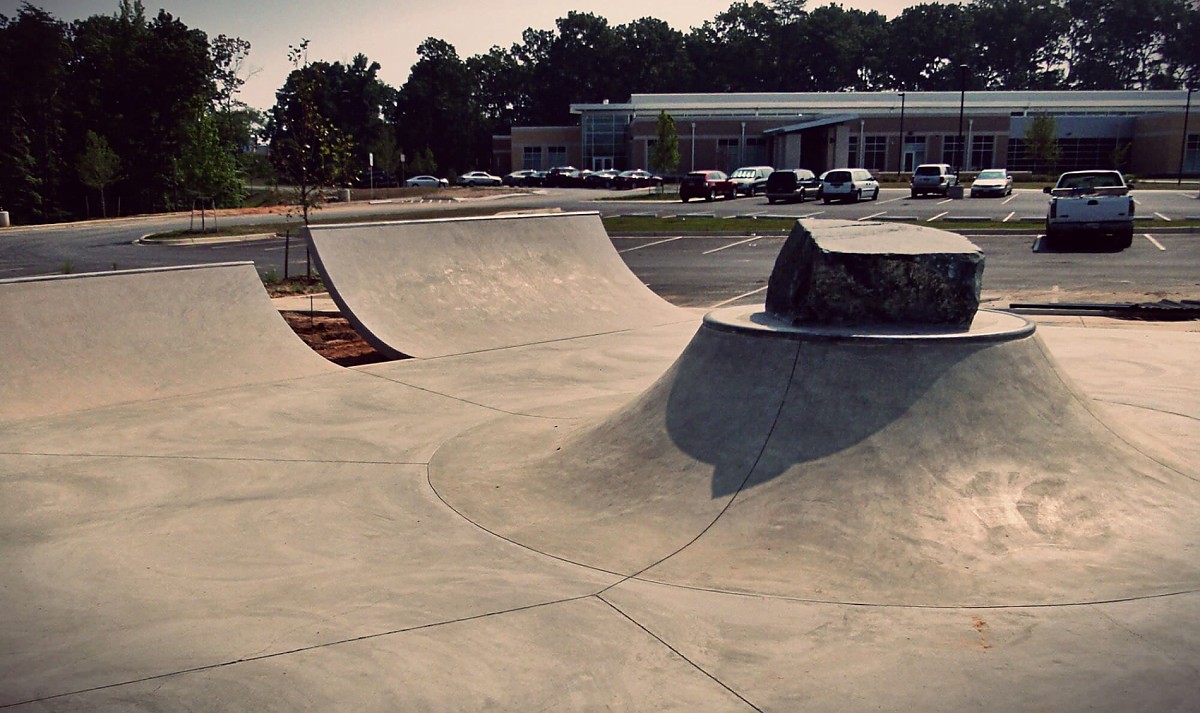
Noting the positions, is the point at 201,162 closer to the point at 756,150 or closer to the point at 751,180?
the point at 751,180

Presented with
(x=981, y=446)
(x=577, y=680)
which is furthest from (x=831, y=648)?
(x=981, y=446)

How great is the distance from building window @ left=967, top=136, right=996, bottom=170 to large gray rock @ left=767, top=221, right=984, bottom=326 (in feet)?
248

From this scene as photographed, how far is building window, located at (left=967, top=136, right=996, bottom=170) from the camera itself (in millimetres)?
74500

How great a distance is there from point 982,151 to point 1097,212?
191 feet

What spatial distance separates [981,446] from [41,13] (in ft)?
185

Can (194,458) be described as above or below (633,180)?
below

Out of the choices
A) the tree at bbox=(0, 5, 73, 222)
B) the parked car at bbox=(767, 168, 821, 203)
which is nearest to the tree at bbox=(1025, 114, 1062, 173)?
the parked car at bbox=(767, 168, 821, 203)

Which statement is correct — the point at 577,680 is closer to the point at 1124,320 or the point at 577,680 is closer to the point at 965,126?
the point at 1124,320

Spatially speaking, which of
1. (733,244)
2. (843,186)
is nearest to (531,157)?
(843,186)

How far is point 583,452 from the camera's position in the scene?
6121mm

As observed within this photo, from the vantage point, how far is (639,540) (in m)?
4.92

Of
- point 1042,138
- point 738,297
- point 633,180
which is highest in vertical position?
point 1042,138

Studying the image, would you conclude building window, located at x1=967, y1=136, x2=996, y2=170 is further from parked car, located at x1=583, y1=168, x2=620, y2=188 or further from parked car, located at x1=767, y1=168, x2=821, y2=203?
parked car, located at x1=767, y1=168, x2=821, y2=203

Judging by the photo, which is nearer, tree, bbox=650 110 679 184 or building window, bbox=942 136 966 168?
tree, bbox=650 110 679 184
